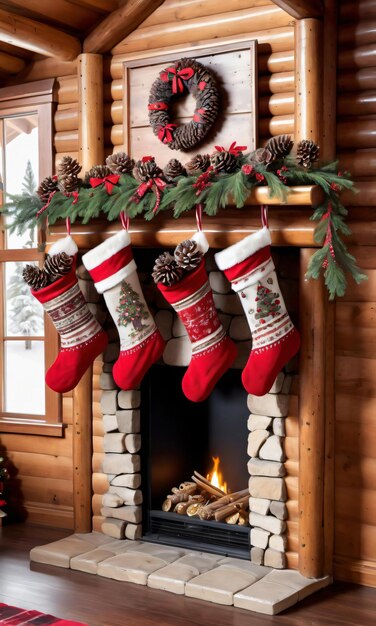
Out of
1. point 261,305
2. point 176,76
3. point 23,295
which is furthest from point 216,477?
point 176,76

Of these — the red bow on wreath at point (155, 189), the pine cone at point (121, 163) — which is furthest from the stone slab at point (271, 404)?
the pine cone at point (121, 163)

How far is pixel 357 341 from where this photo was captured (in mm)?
3609

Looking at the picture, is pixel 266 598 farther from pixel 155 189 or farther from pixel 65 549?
pixel 155 189

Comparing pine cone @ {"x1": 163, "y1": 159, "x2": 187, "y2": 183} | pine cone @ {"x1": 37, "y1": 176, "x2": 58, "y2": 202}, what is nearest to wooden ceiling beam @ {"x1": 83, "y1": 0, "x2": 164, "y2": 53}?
pine cone @ {"x1": 37, "y1": 176, "x2": 58, "y2": 202}

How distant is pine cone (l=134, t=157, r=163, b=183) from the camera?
3.62 m

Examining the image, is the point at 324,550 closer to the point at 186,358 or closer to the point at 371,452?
the point at 371,452

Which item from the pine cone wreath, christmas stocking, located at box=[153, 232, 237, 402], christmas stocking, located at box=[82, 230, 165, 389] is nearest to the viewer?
christmas stocking, located at box=[153, 232, 237, 402]

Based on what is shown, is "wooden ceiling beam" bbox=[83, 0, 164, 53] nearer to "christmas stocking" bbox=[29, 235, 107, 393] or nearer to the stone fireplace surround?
"christmas stocking" bbox=[29, 235, 107, 393]

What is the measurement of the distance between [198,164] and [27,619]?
1933 millimetres

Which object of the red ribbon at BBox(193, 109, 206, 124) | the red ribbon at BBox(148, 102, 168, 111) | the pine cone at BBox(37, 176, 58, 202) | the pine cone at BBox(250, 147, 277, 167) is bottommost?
the pine cone at BBox(37, 176, 58, 202)

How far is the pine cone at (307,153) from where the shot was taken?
333cm

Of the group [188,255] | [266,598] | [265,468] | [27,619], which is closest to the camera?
[27,619]

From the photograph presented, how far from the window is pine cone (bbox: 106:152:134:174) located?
0.75 meters

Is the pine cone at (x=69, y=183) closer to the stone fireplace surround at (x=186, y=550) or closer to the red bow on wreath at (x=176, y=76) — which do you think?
the stone fireplace surround at (x=186, y=550)
